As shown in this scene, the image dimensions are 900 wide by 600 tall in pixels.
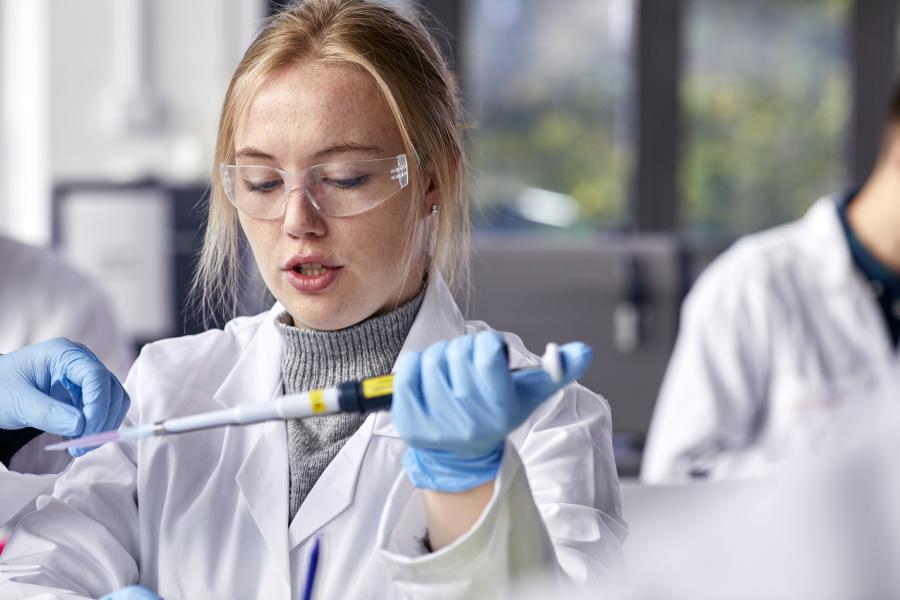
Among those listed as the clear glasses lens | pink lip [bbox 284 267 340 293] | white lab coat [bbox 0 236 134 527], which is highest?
the clear glasses lens

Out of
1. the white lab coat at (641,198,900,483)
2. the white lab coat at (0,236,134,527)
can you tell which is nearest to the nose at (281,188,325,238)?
the white lab coat at (0,236,134,527)

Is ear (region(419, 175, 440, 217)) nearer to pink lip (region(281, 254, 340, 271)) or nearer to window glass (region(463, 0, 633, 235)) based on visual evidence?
pink lip (region(281, 254, 340, 271))

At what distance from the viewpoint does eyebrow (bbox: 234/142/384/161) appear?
84cm

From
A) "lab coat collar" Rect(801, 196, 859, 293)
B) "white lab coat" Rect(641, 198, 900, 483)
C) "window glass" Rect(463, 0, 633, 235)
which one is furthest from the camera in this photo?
"window glass" Rect(463, 0, 633, 235)

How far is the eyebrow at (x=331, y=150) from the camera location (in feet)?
2.77

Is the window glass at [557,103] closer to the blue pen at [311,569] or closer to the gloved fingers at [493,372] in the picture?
the blue pen at [311,569]

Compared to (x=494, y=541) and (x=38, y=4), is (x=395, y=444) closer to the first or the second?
(x=494, y=541)

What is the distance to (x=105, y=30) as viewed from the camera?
4211 mm

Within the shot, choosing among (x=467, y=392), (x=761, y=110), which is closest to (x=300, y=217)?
(x=467, y=392)

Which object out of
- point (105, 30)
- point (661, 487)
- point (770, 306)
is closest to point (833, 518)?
point (661, 487)

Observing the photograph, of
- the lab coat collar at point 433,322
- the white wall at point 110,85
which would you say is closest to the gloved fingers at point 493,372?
the lab coat collar at point 433,322

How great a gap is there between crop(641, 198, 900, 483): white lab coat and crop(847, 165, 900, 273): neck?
1.7 inches

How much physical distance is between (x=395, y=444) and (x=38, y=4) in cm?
379

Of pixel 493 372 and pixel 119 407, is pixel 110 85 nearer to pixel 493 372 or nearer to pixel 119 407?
pixel 119 407
